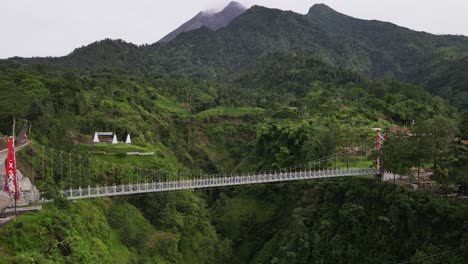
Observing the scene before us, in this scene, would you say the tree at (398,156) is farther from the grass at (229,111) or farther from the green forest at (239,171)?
the grass at (229,111)

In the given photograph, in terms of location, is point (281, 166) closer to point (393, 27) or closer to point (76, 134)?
point (76, 134)

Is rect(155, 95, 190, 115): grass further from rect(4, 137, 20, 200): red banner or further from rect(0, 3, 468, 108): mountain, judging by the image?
rect(0, 3, 468, 108): mountain

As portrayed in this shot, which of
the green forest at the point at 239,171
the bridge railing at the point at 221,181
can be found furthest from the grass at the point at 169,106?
the bridge railing at the point at 221,181

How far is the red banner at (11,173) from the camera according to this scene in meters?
20.4

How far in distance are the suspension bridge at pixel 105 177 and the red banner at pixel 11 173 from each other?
119cm

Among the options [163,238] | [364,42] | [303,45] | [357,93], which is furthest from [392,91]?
[364,42]

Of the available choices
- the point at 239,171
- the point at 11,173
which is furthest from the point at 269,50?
the point at 11,173

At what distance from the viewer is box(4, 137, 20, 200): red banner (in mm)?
20422

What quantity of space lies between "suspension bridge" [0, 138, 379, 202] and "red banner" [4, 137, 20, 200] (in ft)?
3.89

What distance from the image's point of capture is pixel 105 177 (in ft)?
103

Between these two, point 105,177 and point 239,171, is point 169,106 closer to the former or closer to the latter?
point 239,171

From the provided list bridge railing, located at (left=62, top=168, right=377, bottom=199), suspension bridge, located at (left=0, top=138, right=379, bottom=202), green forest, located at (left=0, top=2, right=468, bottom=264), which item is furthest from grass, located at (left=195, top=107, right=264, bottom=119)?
bridge railing, located at (left=62, top=168, right=377, bottom=199)

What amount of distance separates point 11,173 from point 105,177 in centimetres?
994

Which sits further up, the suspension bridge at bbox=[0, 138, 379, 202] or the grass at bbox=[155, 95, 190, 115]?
the grass at bbox=[155, 95, 190, 115]
